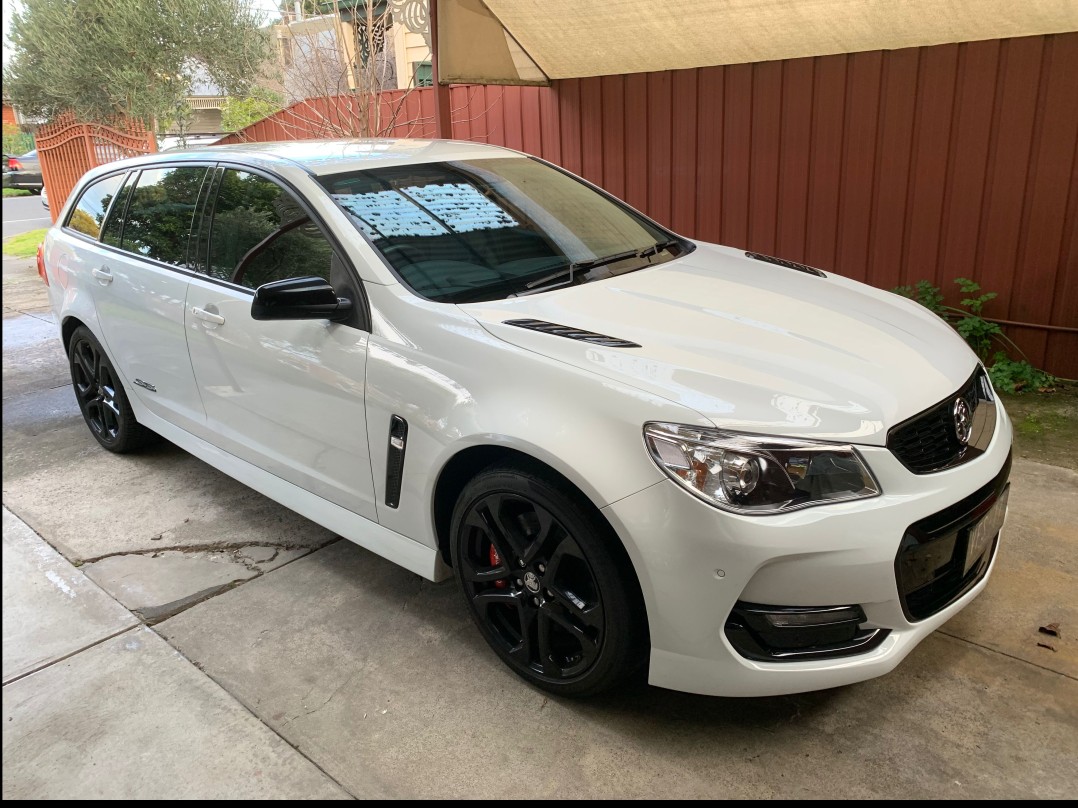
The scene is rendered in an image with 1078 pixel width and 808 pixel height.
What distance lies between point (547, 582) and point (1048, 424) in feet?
11.6

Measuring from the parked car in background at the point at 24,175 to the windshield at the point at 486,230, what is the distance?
25.3 metres

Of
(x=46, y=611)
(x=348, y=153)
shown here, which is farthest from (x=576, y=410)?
(x=46, y=611)

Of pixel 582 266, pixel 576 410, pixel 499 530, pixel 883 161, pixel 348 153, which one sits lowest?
pixel 499 530

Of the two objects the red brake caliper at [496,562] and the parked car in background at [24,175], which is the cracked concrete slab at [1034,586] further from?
the parked car in background at [24,175]

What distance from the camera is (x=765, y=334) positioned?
2.59 meters

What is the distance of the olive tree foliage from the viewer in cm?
1386

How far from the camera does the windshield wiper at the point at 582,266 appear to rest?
9.76 ft

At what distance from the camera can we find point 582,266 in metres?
3.17

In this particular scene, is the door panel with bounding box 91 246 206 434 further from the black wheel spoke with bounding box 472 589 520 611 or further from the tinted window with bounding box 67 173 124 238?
the black wheel spoke with bounding box 472 589 520 611

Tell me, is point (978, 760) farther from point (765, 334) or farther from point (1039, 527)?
point (1039, 527)

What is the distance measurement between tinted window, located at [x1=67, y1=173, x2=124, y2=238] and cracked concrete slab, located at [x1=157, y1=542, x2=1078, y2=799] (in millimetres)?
2515

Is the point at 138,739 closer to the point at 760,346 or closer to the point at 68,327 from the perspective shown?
the point at 760,346

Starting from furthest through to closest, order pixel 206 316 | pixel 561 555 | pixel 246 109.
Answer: pixel 246 109 < pixel 206 316 < pixel 561 555


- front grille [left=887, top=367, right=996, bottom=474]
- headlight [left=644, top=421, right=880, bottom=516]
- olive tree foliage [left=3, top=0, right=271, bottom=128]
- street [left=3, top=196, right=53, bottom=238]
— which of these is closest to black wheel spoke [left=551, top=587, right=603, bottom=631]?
headlight [left=644, top=421, right=880, bottom=516]
